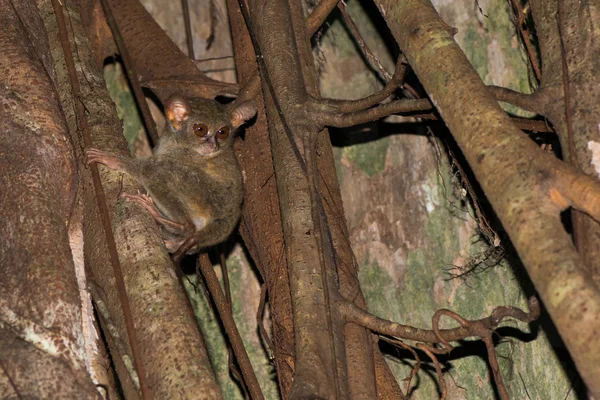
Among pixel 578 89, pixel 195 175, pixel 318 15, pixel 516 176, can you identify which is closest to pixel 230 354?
pixel 195 175

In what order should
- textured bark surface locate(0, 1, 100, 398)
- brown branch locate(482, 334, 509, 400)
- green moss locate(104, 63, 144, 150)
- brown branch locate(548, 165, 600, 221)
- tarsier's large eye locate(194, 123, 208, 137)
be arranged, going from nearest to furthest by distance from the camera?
brown branch locate(548, 165, 600, 221) → textured bark surface locate(0, 1, 100, 398) → brown branch locate(482, 334, 509, 400) → tarsier's large eye locate(194, 123, 208, 137) → green moss locate(104, 63, 144, 150)

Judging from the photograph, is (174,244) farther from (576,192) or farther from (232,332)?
(576,192)

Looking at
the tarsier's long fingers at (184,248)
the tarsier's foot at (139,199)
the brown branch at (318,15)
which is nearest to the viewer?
the tarsier's foot at (139,199)

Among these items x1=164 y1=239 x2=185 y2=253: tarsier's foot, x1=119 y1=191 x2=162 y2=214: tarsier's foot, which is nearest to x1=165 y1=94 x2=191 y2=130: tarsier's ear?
x1=164 y1=239 x2=185 y2=253: tarsier's foot

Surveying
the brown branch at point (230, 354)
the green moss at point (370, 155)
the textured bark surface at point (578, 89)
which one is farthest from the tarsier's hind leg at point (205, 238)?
the textured bark surface at point (578, 89)

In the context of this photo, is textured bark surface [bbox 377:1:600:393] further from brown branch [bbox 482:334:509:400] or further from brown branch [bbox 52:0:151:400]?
brown branch [bbox 52:0:151:400]

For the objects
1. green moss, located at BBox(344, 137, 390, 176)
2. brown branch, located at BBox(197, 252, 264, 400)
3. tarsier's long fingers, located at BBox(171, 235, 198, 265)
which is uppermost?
green moss, located at BBox(344, 137, 390, 176)

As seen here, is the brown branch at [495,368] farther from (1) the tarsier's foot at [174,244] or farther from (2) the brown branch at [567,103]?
(1) the tarsier's foot at [174,244]
